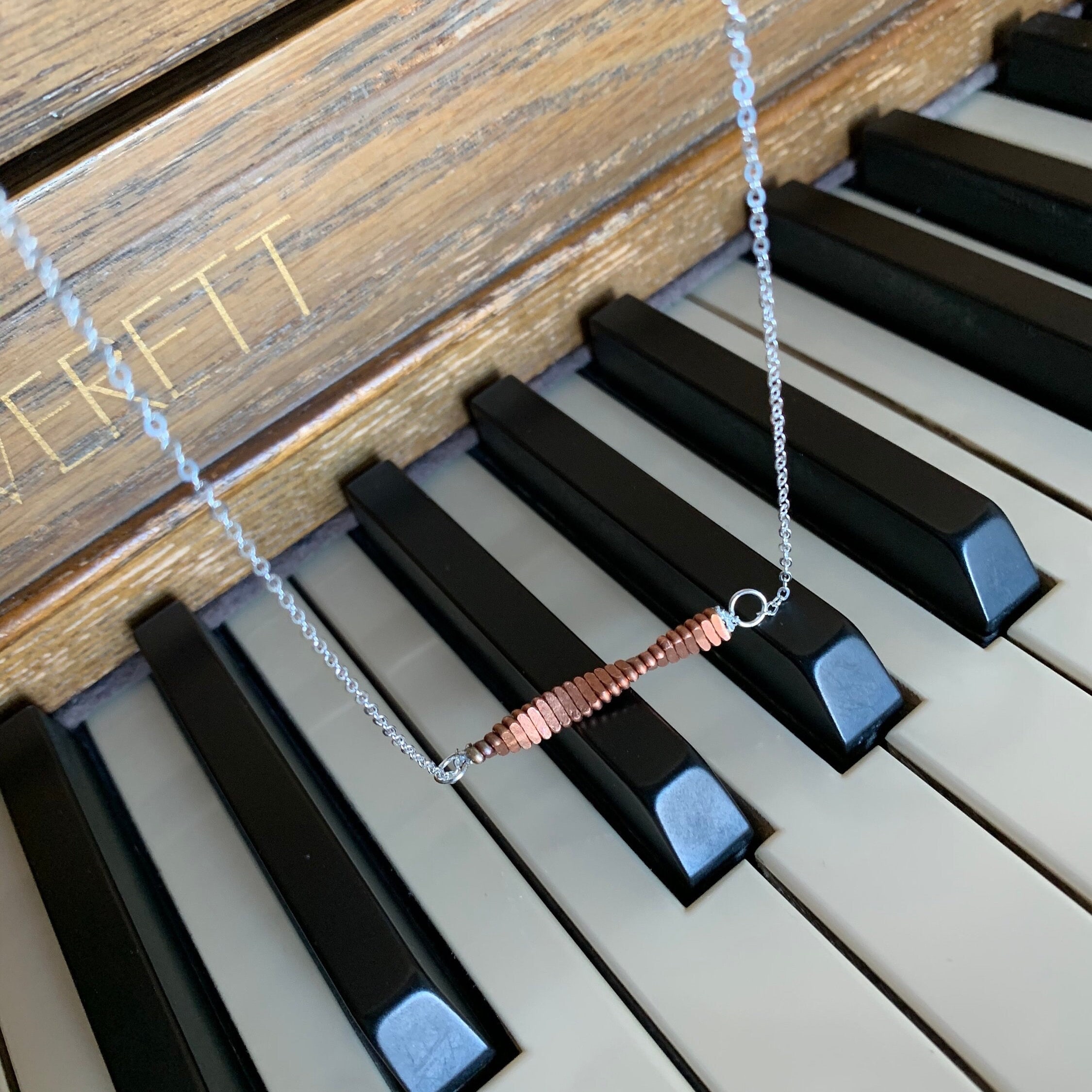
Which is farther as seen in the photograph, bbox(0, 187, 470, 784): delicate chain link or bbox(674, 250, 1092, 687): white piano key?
bbox(674, 250, 1092, 687): white piano key

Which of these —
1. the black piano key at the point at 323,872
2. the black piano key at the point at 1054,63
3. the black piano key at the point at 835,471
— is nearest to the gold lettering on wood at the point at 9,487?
the black piano key at the point at 323,872

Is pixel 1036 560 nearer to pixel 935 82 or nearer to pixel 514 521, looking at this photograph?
pixel 514 521

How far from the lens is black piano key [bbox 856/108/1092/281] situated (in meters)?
0.83

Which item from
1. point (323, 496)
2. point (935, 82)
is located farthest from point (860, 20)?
point (323, 496)

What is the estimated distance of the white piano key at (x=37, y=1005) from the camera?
66 centimetres

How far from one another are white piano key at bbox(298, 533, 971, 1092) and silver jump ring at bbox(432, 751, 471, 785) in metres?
0.01

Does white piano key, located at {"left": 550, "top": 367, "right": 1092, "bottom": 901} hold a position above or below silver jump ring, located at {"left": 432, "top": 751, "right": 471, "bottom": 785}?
below

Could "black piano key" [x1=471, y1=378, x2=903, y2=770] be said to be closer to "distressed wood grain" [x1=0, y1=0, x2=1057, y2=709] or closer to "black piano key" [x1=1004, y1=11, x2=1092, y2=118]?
"distressed wood grain" [x1=0, y1=0, x2=1057, y2=709]

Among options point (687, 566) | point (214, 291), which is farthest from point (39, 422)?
point (687, 566)

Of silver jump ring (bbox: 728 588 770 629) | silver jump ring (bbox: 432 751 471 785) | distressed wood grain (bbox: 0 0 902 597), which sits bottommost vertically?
silver jump ring (bbox: 728 588 770 629)

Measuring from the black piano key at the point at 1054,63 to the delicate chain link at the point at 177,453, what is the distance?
83 centimetres

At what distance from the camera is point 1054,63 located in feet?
3.08

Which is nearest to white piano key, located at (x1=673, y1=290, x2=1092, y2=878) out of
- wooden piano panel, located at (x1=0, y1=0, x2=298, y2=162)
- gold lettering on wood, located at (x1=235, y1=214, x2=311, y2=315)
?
gold lettering on wood, located at (x1=235, y1=214, x2=311, y2=315)

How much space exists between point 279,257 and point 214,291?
0.06m
